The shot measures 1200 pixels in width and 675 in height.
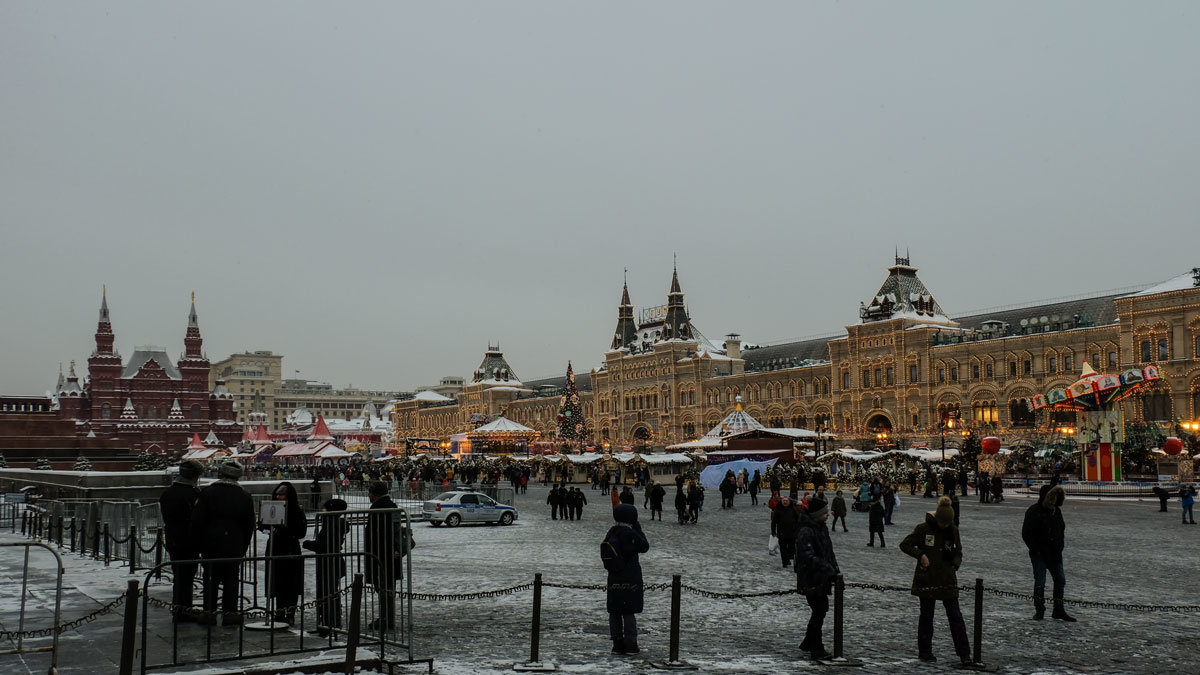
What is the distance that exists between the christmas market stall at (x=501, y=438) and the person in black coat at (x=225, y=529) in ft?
185

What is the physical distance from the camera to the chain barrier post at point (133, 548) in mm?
14166

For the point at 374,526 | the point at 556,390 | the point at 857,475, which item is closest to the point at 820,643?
the point at 374,526

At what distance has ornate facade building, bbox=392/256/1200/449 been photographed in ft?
192

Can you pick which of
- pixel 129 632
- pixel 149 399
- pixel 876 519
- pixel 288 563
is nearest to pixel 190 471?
pixel 288 563

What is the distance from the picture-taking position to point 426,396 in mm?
144125

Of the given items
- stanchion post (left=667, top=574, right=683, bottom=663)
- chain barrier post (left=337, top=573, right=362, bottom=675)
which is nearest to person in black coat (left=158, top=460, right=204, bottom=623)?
chain barrier post (left=337, top=573, right=362, bottom=675)

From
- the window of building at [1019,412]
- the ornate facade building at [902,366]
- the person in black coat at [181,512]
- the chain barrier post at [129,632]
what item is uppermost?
the ornate facade building at [902,366]

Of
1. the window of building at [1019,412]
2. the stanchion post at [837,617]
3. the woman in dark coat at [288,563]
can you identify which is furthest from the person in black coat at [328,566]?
the window of building at [1019,412]

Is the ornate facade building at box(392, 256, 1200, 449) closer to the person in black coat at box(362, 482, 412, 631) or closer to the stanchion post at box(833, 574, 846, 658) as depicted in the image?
the stanchion post at box(833, 574, 846, 658)

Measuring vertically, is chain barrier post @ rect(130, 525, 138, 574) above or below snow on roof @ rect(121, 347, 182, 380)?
below

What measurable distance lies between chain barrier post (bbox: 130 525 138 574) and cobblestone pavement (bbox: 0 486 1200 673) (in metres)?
0.25

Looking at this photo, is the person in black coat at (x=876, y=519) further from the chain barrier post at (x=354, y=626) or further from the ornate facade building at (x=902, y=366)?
the ornate facade building at (x=902, y=366)

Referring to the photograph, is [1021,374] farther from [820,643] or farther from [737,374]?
[820,643]

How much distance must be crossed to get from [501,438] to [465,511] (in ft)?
139
